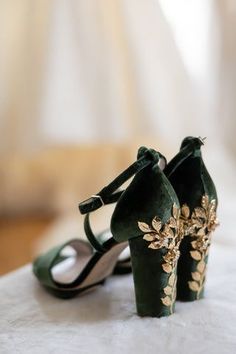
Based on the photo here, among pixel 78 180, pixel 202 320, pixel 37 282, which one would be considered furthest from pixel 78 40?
pixel 202 320

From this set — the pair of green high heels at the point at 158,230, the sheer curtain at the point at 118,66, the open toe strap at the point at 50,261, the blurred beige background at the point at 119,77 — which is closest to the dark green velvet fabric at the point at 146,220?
the pair of green high heels at the point at 158,230

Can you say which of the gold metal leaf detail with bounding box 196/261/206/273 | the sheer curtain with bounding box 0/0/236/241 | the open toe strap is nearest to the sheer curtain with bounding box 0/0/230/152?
the sheer curtain with bounding box 0/0/236/241

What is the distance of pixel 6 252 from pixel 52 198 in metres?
0.23

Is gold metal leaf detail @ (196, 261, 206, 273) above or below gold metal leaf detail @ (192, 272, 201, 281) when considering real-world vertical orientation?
above

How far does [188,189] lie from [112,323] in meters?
0.15

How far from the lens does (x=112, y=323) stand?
1.53ft

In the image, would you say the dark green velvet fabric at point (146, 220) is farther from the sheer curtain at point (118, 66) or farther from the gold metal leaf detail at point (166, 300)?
the sheer curtain at point (118, 66)

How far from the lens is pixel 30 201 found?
1.23 m

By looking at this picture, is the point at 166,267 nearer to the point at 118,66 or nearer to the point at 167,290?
the point at 167,290

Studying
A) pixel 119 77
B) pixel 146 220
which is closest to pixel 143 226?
pixel 146 220

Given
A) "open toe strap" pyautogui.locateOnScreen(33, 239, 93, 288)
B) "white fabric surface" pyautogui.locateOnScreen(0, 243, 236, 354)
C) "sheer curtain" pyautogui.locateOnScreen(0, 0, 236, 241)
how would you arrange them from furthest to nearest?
"sheer curtain" pyautogui.locateOnScreen(0, 0, 236, 241)
"open toe strap" pyautogui.locateOnScreen(33, 239, 93, 288)
"white fabric surface" pyautogui.locateOnScreen(0, 243, 236, 354)

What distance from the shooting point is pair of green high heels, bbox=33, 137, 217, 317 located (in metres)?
0.45

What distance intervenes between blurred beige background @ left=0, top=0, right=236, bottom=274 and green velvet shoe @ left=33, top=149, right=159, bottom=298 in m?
0.30

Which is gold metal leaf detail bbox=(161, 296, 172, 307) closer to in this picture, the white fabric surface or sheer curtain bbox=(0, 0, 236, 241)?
the white fabric surface
